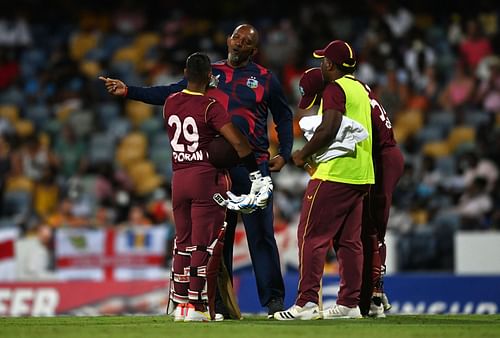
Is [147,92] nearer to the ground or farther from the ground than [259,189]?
farther from the ground

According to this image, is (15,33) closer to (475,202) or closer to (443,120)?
(443,120)

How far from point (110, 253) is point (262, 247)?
698 centimetres

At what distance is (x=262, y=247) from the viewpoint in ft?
33.0

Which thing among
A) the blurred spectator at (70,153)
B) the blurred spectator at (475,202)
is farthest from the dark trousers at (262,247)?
the blurred spectator at (70,153)

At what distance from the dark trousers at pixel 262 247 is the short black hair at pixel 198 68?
3.37 ft

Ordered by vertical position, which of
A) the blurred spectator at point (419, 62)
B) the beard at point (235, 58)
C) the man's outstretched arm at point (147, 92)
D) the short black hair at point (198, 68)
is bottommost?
the man's outstretched arm at point (147, 92)

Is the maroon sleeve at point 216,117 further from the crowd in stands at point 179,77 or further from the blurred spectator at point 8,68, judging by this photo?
the blurred spectator at point 8,68

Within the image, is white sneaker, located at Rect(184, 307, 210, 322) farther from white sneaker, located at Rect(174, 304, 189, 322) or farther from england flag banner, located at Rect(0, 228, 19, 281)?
england flag banner, located at Rect(0, 228, 19, 281)

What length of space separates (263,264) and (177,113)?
63.5 inches

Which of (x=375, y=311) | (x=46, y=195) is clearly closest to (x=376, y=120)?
(x=375, y=311)

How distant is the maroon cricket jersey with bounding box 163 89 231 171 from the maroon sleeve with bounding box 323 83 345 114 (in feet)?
2.53

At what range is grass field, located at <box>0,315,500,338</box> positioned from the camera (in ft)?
26.6

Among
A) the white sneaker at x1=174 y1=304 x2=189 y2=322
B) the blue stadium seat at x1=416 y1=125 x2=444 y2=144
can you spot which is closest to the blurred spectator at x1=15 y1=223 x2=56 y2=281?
the blue stadium seat at x1=416 y1=125 x2=444 y2=144

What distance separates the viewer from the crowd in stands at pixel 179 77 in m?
17.5
